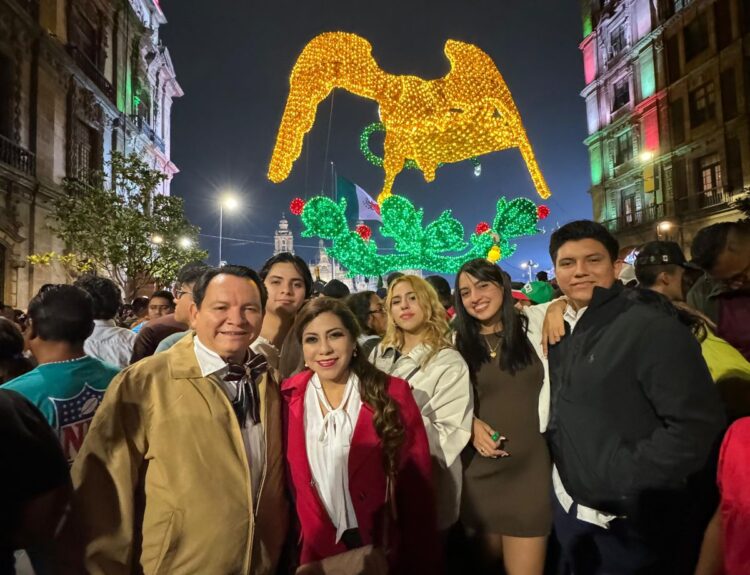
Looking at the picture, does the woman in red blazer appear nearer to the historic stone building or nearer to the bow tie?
the bow tie

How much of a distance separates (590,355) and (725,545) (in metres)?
0.87

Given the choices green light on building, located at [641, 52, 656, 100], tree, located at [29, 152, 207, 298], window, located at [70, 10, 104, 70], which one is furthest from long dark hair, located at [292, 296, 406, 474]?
green light on building, located at [641, 52, 656, 100]

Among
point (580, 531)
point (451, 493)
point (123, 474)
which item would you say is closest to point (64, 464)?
point (123, 474)

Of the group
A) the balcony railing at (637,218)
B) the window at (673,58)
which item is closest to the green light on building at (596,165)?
the balcony railing at (637,218)

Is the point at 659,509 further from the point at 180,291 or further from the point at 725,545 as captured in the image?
the point at 180,291

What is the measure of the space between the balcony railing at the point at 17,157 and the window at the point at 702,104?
3162 centimetres

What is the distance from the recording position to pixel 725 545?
5.02 ft

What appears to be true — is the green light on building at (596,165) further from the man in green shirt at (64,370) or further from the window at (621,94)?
the man in green shirt at (64,370)

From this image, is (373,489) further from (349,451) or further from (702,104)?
(702,104)

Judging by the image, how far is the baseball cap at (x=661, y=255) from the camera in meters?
3.21

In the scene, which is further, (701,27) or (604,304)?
(701,27)

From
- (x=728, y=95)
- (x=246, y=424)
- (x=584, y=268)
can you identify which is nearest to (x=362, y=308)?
(x=584, y=268)

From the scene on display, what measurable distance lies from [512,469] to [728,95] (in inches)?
1139

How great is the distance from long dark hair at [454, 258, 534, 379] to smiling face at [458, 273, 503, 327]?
28 mm
